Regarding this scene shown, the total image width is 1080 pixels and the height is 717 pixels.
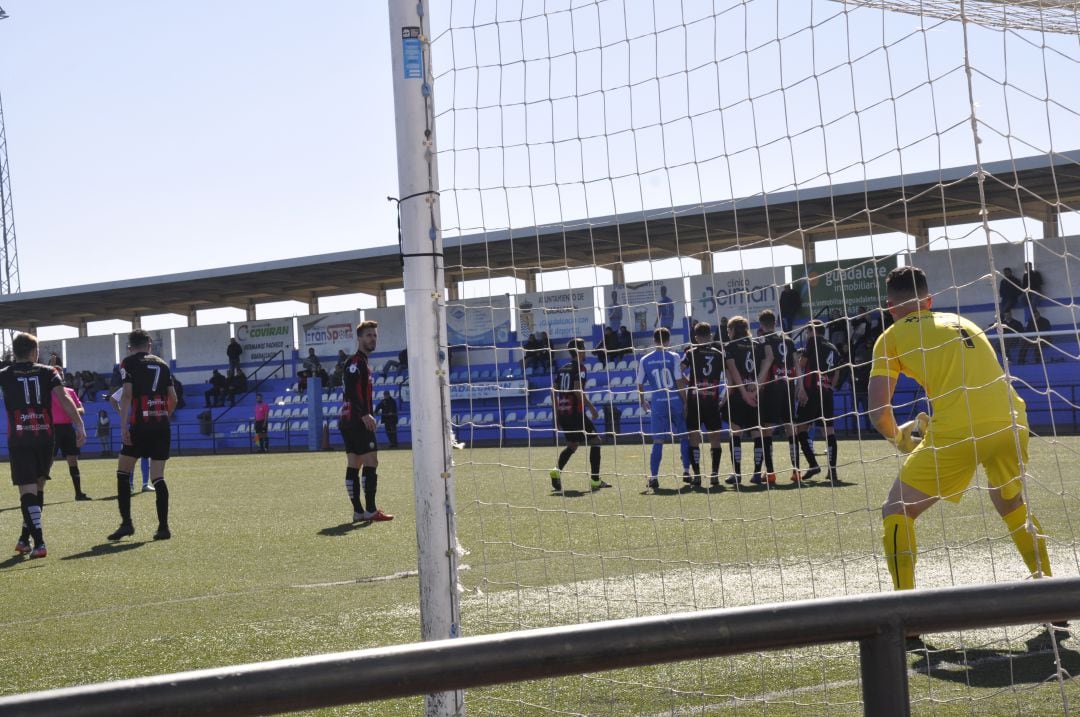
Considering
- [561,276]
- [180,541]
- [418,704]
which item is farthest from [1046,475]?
[418,704]

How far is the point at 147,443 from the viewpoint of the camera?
9.48 meters

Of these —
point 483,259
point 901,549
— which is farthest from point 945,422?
point 483,259

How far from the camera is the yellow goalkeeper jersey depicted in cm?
460

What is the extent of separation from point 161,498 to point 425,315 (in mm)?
6523

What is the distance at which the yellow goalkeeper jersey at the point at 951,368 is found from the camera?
4.60 metres

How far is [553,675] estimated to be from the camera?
144 cm

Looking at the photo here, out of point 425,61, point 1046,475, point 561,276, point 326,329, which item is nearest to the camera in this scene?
point 425,61

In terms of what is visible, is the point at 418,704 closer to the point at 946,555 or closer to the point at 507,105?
the point at 507,105

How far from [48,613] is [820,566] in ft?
14.9

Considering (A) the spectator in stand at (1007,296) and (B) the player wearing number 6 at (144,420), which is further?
(A) the spectator in stand at (1007,296)

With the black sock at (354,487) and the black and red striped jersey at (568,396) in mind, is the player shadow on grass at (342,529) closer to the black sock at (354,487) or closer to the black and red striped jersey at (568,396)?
the black sock at (354,487)

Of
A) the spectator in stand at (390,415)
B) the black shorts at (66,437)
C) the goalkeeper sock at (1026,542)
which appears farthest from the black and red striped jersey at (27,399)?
the spectator in stand at (390,415)

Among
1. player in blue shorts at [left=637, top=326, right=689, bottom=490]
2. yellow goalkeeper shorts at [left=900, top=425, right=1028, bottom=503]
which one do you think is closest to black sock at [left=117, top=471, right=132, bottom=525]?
player in blue shorts at [left=637, top=326, right=689, bottom=490]

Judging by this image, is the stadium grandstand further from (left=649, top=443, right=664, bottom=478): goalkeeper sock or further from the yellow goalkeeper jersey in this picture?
the yellow goalkeeper jersey
